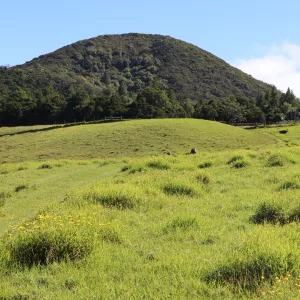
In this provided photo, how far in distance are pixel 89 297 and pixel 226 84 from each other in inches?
7703

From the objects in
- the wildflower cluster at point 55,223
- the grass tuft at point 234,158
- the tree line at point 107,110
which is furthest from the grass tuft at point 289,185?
the tree line at point 107,110

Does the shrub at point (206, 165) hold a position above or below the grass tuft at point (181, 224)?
above

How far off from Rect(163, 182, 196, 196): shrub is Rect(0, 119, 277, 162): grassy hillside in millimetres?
30488

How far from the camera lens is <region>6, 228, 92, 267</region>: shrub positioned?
6.34 m

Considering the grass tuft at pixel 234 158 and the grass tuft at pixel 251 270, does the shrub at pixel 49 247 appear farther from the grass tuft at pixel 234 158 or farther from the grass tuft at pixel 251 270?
the grass tuft at pixel 234 158

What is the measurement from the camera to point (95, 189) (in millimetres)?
11688

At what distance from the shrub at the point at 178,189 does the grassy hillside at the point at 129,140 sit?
30.5m

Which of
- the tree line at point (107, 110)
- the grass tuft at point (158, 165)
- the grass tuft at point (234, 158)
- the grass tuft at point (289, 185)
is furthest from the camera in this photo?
the tree line at point (107, 110)

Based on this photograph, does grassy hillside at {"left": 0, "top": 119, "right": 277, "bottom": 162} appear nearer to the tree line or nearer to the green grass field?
the green grass field

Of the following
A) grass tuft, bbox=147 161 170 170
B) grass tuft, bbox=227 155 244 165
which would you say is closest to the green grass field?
grass tuft, bbox=227 155 244 165

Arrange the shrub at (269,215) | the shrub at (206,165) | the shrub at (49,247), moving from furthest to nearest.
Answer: the shrub at (206,165)
the shrub at (269,215)
the shrub at (49,247)

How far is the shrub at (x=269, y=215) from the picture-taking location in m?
8.21

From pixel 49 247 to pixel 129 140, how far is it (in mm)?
45605

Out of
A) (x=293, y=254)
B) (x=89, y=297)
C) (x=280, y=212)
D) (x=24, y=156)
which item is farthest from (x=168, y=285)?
(x=24, y=156)
